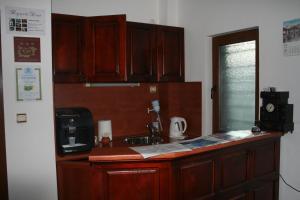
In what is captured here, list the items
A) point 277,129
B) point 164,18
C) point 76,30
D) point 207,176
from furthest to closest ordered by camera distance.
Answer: point 164,18 < point 76,30 < point 277,129 < point 207,176

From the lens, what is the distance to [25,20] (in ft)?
7.38

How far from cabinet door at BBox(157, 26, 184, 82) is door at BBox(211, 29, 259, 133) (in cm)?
43

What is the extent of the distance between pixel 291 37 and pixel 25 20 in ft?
7.43

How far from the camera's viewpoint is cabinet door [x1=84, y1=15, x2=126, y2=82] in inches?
106

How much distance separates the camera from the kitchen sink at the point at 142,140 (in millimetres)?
3070

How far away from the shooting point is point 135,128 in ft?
11.2

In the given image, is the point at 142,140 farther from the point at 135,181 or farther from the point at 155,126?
the point at 135,181

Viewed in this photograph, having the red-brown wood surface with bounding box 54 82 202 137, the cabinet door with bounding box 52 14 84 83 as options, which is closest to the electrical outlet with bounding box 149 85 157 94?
the red-brown wood surface with bounding box 54 82 202 137

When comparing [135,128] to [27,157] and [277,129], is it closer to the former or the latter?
[27,157]

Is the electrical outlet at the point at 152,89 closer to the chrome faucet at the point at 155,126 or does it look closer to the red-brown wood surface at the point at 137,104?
the red-brown wood surface at the point at 137,104

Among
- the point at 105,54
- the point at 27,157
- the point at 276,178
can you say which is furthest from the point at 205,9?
the point at 27,157

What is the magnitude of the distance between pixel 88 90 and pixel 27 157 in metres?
1.04

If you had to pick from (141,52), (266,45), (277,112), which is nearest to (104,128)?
(141,52)

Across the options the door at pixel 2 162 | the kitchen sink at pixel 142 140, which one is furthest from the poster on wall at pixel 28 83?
the kitchen sink at pixel 142 140
